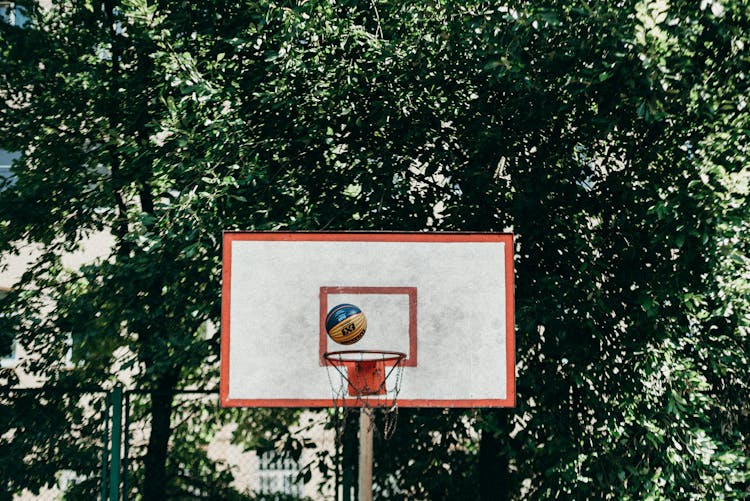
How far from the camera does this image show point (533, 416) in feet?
21.4

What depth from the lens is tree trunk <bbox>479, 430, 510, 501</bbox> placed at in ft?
25.9

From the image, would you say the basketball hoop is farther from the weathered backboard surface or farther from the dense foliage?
the dense foliage

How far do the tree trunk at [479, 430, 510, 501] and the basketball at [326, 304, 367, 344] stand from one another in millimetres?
2479

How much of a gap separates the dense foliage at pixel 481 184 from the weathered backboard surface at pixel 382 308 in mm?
469

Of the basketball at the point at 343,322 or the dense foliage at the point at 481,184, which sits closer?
the dense foliage at the point at 481,184

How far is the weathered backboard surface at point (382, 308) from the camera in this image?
6.03m

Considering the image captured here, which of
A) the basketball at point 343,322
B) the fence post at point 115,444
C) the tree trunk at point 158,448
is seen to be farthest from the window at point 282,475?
the basketball at point 343,322

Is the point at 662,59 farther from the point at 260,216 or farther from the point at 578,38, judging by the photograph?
the point at 260,216

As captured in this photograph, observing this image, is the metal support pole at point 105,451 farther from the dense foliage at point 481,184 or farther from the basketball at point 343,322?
the basketball at point 343,322

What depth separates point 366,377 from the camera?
612 centimetres

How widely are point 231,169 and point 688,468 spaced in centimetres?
423

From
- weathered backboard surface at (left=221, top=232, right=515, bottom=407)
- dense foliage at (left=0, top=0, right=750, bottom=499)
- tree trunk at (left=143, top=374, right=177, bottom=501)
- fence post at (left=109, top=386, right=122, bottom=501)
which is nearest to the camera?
dense foliage at (left=0, top=0, right=750, bottom=499)

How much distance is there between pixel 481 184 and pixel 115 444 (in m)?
4.27

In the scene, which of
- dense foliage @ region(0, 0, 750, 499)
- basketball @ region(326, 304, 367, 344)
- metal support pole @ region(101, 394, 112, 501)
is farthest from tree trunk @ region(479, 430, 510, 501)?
metal support pole @ region(101, 394, 112, 501)
